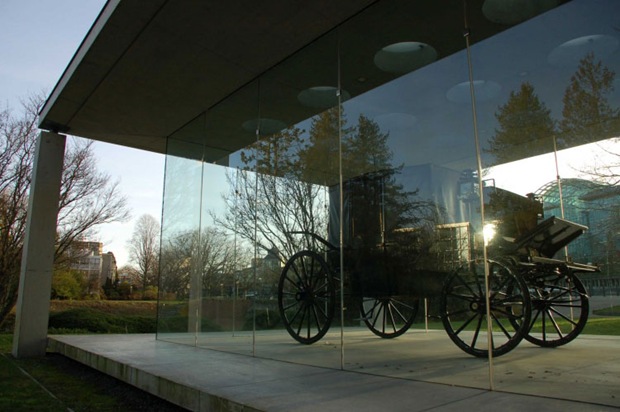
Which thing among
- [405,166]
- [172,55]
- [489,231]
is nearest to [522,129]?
[489,231]

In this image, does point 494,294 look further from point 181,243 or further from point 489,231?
point 181,243

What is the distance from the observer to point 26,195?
42.2 feet

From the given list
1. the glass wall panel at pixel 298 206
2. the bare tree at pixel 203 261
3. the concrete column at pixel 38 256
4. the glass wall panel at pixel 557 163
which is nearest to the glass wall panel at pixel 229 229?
the bare tree at pixel 203 261

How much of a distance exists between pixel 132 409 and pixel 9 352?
5.45 meters

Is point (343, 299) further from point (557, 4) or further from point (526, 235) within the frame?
point (557, 4)

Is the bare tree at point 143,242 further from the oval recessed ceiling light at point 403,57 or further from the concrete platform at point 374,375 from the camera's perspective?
the oval recessed ceiling light at point 403,57

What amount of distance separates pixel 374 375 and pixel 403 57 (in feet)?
9.99

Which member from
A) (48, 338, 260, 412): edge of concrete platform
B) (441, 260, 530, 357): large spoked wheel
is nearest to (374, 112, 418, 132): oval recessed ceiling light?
(441, 260, 530, 357): large spoked wheel

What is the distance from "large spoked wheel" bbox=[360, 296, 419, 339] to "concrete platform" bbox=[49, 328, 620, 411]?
29 centimetres

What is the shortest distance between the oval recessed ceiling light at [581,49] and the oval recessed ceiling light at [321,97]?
195cm

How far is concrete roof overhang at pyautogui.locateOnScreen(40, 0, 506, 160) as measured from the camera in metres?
4.21

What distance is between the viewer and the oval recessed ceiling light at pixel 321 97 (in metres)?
4.80

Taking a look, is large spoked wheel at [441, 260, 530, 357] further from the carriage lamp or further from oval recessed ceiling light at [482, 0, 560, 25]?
oval recessed ceiling light at [482, 0, 560, 25]

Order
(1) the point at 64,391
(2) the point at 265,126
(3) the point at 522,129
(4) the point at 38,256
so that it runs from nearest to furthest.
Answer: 1. (3) the point at 522,129
2. (1) the point at 64,391
3. (2) the point at 265,126
4. (4) the point at 38,256
